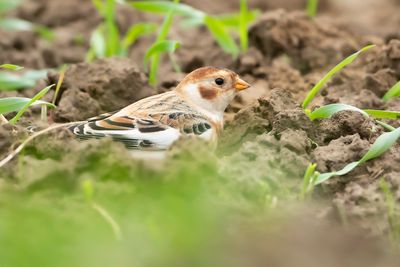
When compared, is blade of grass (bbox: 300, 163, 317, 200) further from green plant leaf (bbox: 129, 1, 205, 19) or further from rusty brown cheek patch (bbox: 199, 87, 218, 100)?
green plant leaf (bbox: 129, 1, 205, 19)

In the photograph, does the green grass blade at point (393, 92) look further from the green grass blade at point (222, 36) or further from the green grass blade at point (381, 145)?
the green grass blade at point (222, 36)

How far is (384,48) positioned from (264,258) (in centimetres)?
357

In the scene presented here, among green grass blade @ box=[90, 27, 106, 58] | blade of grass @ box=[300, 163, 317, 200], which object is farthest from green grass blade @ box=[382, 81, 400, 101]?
green grass blade @ box=[90, 27, 106, 58]

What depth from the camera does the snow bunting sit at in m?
5.04

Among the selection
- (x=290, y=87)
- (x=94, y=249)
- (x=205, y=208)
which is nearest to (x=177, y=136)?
(x=205, y=208)

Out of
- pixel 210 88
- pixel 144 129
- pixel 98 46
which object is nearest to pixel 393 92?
pixel 210 88

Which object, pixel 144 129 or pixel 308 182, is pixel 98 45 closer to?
pixel 144 129

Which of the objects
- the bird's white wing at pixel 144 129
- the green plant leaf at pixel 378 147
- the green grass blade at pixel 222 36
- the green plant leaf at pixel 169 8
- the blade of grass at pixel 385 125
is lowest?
the green grass blade at pixel 222 36

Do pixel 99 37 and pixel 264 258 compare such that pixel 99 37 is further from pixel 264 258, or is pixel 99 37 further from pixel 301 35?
pixel 264 258

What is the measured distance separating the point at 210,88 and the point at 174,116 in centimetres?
52

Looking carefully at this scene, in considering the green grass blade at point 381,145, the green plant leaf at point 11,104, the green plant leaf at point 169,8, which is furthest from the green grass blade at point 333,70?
the green plant leaf at point 11,104

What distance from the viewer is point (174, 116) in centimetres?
529

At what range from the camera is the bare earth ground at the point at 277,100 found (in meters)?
4.48

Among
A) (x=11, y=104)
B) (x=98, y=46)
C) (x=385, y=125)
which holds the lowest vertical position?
(x=98, y=46)
